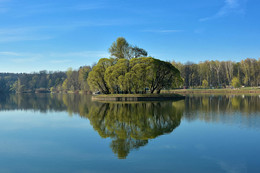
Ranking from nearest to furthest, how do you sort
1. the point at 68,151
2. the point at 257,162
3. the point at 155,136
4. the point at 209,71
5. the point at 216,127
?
the point at 257,162 → the point at 68,151 → the point at 155,136 → the point at 216,127 → the point at 209,71

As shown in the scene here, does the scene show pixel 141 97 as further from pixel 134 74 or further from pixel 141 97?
pixel 134 74

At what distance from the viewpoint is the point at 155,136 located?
20891mm

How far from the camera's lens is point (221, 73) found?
147750 mm

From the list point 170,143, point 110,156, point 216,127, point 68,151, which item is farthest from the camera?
point 216,127

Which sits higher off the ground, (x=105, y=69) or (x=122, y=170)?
(x=105, y=69)

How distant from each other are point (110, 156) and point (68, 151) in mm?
3681

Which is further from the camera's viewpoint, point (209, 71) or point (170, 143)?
point (209, 71)

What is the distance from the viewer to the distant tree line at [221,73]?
134125 millimetres

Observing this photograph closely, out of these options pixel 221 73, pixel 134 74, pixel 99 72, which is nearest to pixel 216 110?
pixel 134 74

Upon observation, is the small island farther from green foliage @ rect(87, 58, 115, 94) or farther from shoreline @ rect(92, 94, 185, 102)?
green foliage @ rect(87, 58, 115, 94)

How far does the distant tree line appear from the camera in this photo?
134 metres

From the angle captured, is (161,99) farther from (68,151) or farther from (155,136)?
(68,151)

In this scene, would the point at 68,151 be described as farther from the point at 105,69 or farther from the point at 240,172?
the point at 105,69

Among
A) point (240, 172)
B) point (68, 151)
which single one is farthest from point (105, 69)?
point (240, 172)
